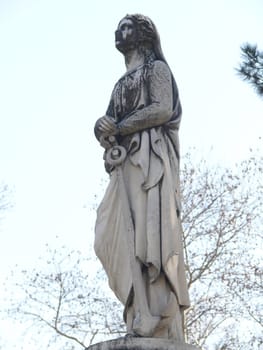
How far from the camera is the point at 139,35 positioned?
7227 mm

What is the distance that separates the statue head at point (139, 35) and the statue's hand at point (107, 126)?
0.93 metres

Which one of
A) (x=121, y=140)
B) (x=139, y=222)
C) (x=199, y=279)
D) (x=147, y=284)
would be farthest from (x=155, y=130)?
(x=199, y=279)

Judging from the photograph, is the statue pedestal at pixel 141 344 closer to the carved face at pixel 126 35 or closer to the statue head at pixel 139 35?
the statue head at pixel 139 35

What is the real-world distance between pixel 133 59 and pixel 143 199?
1.69m

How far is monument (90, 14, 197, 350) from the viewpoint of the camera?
598cm

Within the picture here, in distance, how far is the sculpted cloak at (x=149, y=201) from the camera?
238 inches

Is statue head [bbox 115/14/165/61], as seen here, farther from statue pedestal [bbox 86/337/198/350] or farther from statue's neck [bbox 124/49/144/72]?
statue pedestal [bbox 86/337/198/350]

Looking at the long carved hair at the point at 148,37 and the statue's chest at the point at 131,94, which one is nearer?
the statue's chest at the point at 131,94

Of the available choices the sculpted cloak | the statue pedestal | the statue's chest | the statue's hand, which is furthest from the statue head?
the statue pedestal

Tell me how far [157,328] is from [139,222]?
0.95 m

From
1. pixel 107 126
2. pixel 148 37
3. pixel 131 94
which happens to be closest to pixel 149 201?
pixel 107 126

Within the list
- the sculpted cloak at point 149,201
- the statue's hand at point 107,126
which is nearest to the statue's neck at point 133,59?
the sculpted cloak at point 149,201

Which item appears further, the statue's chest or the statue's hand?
the statue's chest

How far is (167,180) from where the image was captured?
6426 mm
